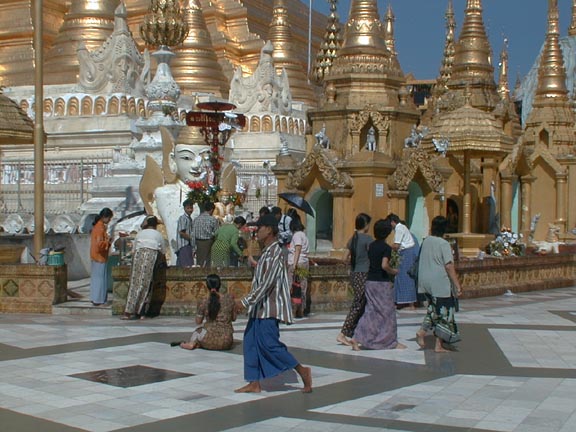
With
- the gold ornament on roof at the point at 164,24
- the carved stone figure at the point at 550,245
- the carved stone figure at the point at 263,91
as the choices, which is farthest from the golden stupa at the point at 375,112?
the gold ornament on roof at the point at 164,24

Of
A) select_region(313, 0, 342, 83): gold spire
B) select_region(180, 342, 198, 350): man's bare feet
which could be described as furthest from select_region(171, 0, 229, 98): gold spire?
select_region(180, 342, 198, 350): man's bare feet

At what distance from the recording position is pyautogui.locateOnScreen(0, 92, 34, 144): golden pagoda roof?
52.6ft

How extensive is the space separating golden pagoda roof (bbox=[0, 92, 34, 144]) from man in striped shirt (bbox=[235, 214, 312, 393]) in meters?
9.20

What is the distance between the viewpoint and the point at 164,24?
79.2 ft

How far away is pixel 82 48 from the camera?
3150cm

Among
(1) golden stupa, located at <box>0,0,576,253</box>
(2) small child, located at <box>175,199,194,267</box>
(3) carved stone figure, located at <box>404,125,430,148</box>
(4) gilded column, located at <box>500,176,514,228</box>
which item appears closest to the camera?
(2) small child, located at <box>175,199,194,267</box>

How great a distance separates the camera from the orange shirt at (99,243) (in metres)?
13.7

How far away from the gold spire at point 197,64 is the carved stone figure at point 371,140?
17.5 metres

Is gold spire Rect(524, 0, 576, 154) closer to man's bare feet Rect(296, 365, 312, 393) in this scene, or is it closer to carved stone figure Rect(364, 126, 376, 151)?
carved stone figure Rect(364, 126, 376, 151)

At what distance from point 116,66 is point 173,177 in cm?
1498

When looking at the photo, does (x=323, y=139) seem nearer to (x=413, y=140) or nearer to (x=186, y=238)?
(x=413, y=140)

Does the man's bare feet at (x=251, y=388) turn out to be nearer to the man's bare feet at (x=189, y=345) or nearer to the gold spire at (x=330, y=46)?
the man's bare feet at (x=189, y=345)

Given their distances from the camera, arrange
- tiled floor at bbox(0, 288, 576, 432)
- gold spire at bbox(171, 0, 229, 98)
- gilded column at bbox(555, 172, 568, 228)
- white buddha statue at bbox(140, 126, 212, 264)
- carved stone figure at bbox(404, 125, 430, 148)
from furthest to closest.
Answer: gold spire at bbox(171, 0, 229, 98), gilded column at bbox(555, 172, 568, 228), carved stone figure at bbox(404, 125, 430, 148), white buddha statue at bbox(140, 126, 212, 264), tiled floor at bbox(0, 288, 576, 432)

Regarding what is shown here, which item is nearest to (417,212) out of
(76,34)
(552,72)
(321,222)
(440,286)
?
Answer: (321,222)
